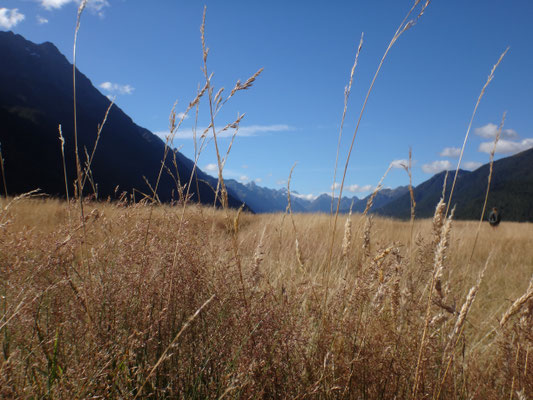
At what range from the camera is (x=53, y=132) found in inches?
3127

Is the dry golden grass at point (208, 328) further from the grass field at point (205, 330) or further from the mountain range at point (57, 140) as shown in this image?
the mountain range at point (57, 140)

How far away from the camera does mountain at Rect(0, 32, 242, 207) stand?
64688mm

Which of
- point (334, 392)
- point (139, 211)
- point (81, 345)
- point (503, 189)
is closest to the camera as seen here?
point (81, 345)

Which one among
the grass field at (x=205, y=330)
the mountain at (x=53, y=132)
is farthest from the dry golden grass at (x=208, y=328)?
the mountain at (x=53, y=132)

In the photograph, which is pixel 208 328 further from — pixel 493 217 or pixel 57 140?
pixel 57 140

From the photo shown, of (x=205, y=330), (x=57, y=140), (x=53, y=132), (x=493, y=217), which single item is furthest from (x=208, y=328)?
(x=53, y=132)

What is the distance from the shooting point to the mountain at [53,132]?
212 feet

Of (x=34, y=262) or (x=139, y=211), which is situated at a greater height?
(x=139, y=211)

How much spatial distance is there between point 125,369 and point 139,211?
95 centimetres

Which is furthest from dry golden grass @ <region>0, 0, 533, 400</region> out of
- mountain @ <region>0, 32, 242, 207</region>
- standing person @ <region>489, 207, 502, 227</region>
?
mountain @ <region>0, 32, 242, 207</region>

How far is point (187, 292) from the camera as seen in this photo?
1.38 meters

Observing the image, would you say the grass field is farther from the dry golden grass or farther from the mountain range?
the mountain range

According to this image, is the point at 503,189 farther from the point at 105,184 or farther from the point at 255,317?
the point at 255,317

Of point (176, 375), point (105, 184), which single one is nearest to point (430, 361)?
point (176, 375)
